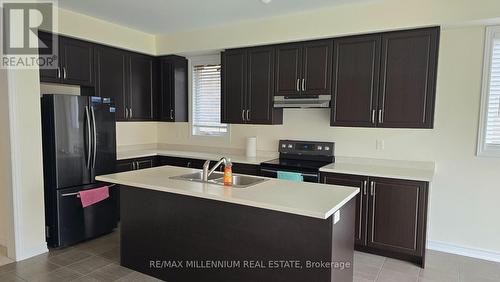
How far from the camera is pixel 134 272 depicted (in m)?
2.97

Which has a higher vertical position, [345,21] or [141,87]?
[345,21]

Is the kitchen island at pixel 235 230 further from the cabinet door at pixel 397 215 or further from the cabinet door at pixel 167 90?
the cabinet door at pixel 167 90

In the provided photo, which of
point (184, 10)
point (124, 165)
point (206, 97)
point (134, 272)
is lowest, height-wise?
point (134, 272)

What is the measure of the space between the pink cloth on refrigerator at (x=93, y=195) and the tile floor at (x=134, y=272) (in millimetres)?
507

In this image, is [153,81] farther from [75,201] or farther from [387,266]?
[387,266]

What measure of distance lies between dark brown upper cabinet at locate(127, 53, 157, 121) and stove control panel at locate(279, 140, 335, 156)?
2.16 meters

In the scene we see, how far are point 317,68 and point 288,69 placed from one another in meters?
0.37

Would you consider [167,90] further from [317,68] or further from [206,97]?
[317,68]

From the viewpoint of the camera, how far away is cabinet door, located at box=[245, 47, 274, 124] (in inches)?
162

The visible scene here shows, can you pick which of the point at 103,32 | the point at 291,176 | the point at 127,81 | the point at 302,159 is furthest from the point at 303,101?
the point at 103,32

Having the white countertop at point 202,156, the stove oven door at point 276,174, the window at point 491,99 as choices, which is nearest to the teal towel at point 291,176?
the stove oven door at point 276,174

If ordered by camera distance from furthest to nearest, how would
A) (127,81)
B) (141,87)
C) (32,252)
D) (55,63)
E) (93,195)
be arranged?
(141,87), (127,81), (55,63), (93,195), (32,252)

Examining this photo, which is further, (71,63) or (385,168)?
(71,63)

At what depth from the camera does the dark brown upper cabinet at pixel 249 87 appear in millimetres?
4133
